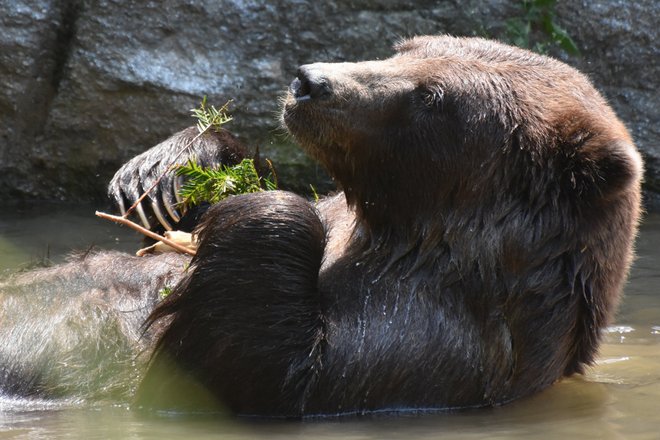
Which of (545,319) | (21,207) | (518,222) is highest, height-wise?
(518,222)

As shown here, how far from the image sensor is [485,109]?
17.0 feet

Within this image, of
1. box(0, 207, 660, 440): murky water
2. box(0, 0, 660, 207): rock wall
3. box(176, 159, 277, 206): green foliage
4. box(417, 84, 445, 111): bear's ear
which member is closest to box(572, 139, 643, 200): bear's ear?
box(417, 84, 445, 111): bear's ear

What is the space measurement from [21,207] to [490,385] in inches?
202

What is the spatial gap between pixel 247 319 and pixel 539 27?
5174mm

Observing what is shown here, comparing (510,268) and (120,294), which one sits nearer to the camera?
(510,268)

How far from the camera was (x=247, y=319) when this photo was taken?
5055mm

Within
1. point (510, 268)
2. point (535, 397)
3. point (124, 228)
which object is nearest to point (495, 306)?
point (510, 268)

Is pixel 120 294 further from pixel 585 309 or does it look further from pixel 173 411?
pixel 585 309

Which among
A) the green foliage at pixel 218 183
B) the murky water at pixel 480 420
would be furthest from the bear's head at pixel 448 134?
the green foliage at pixel 218 183

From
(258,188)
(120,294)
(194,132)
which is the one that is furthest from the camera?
(194,132)

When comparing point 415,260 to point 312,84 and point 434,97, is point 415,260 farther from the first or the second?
point 312,84

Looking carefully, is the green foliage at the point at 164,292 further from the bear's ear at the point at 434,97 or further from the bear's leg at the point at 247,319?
the bear's ear at the point at 434,97

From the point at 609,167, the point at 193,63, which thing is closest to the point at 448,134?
the point at 609,167

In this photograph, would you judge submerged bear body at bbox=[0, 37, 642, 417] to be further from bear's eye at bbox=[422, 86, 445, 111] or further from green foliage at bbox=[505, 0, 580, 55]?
green foliage at bbox=[505, 0, 580, 55]
